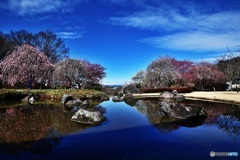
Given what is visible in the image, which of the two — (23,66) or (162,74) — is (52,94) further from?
(162,74)

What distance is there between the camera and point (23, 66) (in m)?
25.0

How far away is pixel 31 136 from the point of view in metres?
6.84

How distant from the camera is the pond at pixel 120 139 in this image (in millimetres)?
5148

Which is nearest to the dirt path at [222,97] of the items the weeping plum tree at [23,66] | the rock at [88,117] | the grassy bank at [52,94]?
the grassy bank at [52,94]

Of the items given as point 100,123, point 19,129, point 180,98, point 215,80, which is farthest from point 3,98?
point 215,80

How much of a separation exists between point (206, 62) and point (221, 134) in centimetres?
3073

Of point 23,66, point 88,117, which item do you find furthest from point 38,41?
point 88,117

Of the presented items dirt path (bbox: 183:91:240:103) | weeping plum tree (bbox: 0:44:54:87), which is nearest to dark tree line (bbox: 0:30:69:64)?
Result: weeping plum tree (bbox: 0:44:54:87)

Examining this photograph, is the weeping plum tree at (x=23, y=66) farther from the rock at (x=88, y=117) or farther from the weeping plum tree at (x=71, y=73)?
the rock at (x=88, y=117)

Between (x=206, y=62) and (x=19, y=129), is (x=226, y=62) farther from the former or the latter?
(x=19, y=129)

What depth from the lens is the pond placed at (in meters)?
5.15

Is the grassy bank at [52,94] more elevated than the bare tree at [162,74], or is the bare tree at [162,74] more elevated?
the bare tree at [162,74]

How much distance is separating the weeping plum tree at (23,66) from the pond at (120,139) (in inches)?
704

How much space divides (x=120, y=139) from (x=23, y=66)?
2271cm
